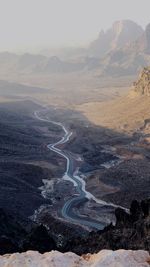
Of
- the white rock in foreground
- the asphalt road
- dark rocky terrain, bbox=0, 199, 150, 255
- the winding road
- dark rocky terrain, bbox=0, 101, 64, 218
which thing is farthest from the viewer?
dark rocky terrain, bbox=0, 101, 64, 218

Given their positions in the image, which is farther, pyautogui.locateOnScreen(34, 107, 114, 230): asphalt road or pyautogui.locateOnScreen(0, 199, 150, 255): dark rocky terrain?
pyautogui.locateOnScreen(34, 107, 114, 230): asphalt road

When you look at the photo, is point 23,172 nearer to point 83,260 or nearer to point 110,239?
point 110,239

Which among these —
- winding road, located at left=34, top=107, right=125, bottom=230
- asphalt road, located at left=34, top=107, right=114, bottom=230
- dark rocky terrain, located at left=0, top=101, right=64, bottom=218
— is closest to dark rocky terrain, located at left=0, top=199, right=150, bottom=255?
asphalt road, located at left=34, top=107, right=114, bottom=230

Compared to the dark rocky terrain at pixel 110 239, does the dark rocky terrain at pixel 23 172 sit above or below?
below

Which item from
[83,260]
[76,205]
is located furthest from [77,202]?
[83,260]

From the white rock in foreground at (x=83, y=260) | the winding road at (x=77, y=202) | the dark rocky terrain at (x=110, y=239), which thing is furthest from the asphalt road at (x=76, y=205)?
the white rock in foreground at (x=83, y=260)

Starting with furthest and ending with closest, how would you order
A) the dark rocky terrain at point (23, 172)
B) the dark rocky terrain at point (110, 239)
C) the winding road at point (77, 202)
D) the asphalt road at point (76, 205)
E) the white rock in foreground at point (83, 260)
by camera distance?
the dark rocky terrain at point (23, 172) < the winding road at point (77, 202) < the asphalt road at point (76, 205) < the dark rocky terrain at point (110, 239) < the white rock in foreground at point (83, 260)

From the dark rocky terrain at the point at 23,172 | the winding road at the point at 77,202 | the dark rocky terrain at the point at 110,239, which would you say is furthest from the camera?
the dark rocky terrain at the point at 23,172

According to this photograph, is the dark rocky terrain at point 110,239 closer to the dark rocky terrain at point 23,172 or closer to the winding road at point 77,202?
the winding road at point 77,202

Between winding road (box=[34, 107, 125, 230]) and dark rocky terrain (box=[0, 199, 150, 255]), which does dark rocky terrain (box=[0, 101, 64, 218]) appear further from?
dark rocky terrain (box=[0, 199, 150, 255])
